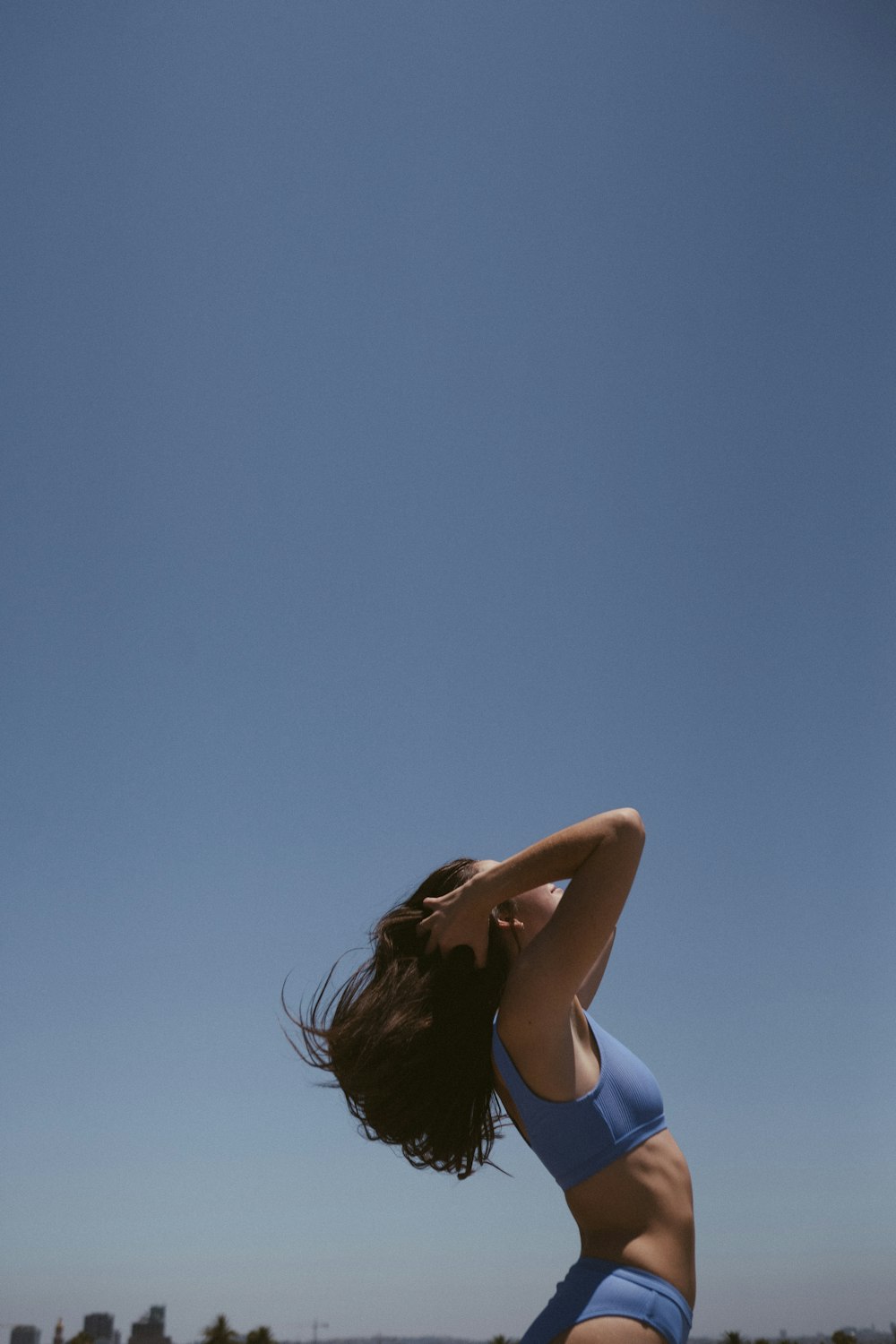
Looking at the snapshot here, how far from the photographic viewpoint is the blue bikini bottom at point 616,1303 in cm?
221

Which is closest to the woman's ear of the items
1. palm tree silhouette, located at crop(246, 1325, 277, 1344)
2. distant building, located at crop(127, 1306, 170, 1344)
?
palm tree silhouette, located at crop(246, 1325, 277, 1344)

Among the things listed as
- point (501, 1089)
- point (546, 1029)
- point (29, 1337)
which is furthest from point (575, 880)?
point (29, 1337)

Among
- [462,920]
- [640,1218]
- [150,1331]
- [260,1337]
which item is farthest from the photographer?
[150,1331]

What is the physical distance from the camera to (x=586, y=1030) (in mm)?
2592

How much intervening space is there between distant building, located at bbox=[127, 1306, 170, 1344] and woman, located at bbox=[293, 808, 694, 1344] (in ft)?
421

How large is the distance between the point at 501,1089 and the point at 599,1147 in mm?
452

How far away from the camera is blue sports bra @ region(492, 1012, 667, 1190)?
2.40 meters

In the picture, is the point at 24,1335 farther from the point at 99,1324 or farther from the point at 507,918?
the point at 507,918

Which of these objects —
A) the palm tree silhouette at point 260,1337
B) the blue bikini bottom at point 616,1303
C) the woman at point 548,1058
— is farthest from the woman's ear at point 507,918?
the palm tree silhouette at point 260,1337

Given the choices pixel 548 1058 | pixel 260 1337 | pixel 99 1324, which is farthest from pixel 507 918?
pixel 99 1324

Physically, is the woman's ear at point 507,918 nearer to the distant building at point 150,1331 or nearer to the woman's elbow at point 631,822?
the woman's elbow at point 631,822

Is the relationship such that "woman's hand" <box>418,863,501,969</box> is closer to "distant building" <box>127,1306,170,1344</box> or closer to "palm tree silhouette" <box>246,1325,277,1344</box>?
"palm tree silhouette" <box>246,1325,277,1344</box>

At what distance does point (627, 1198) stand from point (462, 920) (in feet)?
2.47

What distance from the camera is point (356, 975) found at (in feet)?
9.84
